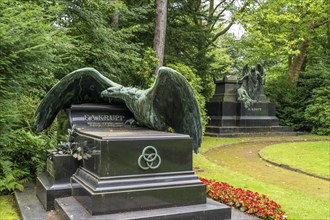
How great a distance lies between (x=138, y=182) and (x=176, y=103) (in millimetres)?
1282

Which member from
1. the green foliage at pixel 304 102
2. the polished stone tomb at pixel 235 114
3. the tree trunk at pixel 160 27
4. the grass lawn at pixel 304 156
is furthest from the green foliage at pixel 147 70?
the green foliage at pixel 304 102

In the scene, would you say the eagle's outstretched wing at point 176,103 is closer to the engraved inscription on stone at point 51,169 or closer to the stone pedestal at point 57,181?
the stone pedestal at point 57,181

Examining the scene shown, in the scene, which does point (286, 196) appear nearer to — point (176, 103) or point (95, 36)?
point (176, 103)

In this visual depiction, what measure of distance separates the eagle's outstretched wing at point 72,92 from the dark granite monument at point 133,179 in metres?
1.10

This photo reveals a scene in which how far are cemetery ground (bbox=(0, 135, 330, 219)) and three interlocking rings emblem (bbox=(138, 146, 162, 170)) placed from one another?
225 centimetres

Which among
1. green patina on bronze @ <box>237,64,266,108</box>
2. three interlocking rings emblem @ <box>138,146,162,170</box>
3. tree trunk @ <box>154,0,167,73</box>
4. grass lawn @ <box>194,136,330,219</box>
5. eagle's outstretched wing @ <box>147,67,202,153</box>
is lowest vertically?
grass lawn @ <box>194,136,330,219</box>

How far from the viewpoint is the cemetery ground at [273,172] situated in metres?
6.04

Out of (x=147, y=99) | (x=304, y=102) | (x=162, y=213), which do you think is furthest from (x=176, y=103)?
(x=304, y=102)

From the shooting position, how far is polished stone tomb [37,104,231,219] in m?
4.27

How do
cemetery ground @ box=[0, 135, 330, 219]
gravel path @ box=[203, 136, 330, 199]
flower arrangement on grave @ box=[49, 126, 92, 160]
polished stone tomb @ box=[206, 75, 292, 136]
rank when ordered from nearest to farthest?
1. flower arrangement on grave @ box=[49, 126, 92, 160]
2. cemetery ground @ box=[0, 135, 330, 219]
3. gravel path @ box=[203, 136, 330, 199]
4. polished stone tomb @ box=[206, 75, 292, 136]

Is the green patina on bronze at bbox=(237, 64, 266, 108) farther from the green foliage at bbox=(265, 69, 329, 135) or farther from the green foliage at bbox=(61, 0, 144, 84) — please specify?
the green foliage at bbox=(61, 0, 144, 84)

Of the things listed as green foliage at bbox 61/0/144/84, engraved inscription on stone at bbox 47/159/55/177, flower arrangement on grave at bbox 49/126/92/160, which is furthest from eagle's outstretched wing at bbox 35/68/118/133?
green foliage at bbox 61/0/144/84

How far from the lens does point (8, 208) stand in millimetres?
5633

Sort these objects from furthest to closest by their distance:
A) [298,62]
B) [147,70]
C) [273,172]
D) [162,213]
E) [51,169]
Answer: [298,62], [147,70], [273,172], [51,169], [162,213]
